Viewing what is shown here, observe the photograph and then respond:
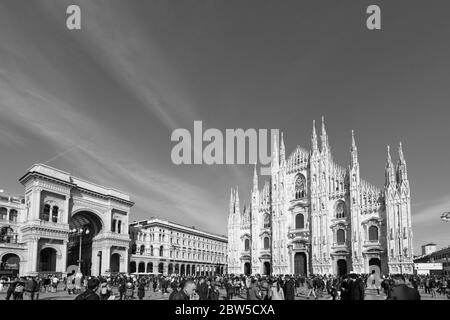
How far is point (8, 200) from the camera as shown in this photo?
51094 millimetres

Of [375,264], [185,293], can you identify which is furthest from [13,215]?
[185,293]

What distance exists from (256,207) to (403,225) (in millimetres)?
24036

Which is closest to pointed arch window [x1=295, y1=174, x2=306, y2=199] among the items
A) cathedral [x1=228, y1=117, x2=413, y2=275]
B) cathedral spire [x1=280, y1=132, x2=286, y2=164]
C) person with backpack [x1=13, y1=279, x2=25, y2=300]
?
cathedral [x1=228, y1=117, x2=413, y2=275]

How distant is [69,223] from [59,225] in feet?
14.5

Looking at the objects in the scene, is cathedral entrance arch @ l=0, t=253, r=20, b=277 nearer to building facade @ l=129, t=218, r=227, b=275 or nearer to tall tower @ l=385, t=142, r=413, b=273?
building facade @ l=129, t=218, r=227, b=275

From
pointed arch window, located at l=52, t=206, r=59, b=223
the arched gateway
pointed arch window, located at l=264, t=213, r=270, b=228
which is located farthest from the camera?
pointed arch window, located at l=264, t=213, r=270, b=228

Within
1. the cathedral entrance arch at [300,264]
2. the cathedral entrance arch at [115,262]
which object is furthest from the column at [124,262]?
the cathedral entrance arch at [300,264]

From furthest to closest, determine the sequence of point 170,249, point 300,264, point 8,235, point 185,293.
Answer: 1. point 170,249
2. point 300,264
3. point 8,235
4. point 185,293

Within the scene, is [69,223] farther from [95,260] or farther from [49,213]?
[95,260]

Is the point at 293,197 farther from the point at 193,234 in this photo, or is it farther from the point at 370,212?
the point at 193,234

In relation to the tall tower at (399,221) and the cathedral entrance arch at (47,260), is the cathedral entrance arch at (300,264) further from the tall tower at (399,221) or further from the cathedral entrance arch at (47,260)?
the cathedral entrance arch at (47,260)

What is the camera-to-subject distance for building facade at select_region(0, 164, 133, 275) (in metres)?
45.1

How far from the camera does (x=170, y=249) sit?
7850cm
